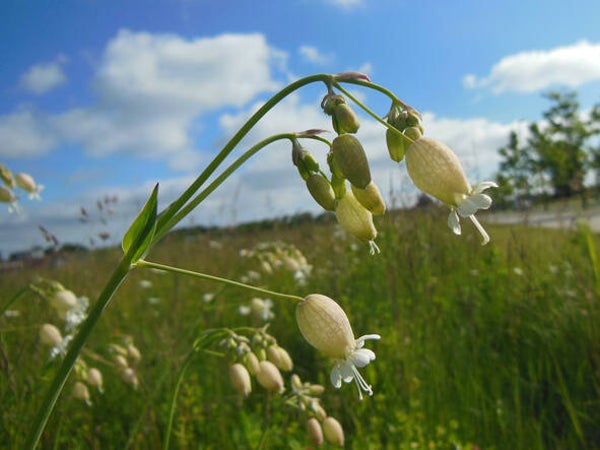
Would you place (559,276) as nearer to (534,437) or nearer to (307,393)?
(534,437)

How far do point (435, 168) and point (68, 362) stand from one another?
636mm

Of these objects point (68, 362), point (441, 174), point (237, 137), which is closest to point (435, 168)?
point (441, 174)

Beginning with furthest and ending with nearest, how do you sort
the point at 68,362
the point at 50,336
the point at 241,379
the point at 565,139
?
the point at 565,139 < the point at 50,336 < the point at 241,379 < the point at 68,362

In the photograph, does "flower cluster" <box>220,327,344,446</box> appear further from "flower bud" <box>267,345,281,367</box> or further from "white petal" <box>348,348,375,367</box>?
"white petal" <box>348,348,375,367</box>

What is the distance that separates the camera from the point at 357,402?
181cm

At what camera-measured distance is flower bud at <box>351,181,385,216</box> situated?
89 cm

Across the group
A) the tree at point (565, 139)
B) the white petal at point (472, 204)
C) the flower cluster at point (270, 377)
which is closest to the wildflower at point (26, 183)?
the flower cluster at point (270, 377)

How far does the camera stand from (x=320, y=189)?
0.90 meters

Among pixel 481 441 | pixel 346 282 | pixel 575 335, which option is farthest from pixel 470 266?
pixel 481 441

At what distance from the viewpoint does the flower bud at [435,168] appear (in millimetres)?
836

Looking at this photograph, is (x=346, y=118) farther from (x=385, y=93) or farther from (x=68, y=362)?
(x=68, y=362)

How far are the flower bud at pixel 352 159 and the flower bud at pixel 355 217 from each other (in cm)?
13

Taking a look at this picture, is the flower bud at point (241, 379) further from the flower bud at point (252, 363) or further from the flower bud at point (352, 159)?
the flower bud at point (352, 159)

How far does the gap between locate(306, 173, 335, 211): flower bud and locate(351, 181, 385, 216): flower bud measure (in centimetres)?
4
